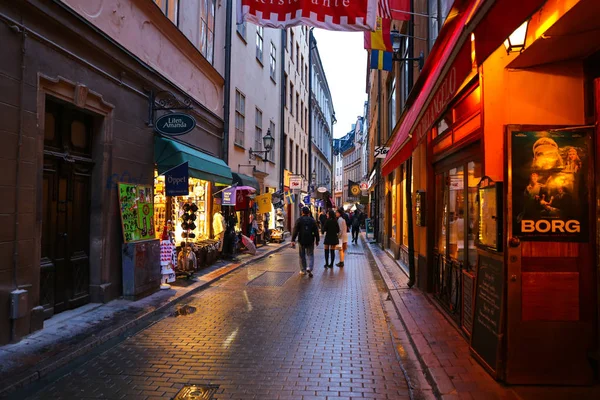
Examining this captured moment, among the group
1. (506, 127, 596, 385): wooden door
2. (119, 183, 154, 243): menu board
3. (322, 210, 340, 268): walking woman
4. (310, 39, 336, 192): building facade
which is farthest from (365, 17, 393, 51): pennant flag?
(310, 39, 336, 192): building facade

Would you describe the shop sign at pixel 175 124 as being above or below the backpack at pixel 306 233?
above

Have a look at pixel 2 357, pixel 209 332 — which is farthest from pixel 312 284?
pixel 2 357

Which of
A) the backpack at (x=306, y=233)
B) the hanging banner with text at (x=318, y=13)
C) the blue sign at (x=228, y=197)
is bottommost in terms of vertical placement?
the backpack at (x=306, y=233)

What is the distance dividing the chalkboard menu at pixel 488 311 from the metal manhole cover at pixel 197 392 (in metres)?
2.75

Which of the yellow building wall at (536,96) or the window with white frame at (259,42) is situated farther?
the window with white frame at (259,42)

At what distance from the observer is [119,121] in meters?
8.20

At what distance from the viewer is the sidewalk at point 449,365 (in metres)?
4.03

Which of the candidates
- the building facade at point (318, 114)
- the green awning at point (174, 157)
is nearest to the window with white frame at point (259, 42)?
the green awning at point (174, 157)

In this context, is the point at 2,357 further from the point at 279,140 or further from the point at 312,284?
the point at 279,140

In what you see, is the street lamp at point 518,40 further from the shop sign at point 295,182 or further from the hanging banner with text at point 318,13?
the shop sign at point 295,182

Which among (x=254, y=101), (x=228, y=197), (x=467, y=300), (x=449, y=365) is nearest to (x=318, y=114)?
(x=254, y=101)

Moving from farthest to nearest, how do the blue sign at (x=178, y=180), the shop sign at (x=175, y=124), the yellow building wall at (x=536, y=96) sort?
the blue sign at (x=178, y=180), the shop sign at (x=175, y=124), the yellow building wall at (x=536, y=96)

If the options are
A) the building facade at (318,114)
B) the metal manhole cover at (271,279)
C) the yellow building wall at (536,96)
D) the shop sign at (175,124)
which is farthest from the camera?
the building facade at (318,114)

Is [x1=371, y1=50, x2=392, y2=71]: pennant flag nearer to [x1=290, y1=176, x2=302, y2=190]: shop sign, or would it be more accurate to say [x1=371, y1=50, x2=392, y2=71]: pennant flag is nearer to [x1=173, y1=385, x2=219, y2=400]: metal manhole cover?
[x1=173, y1=385, x2=219, y2=400]: metal manhole cover
